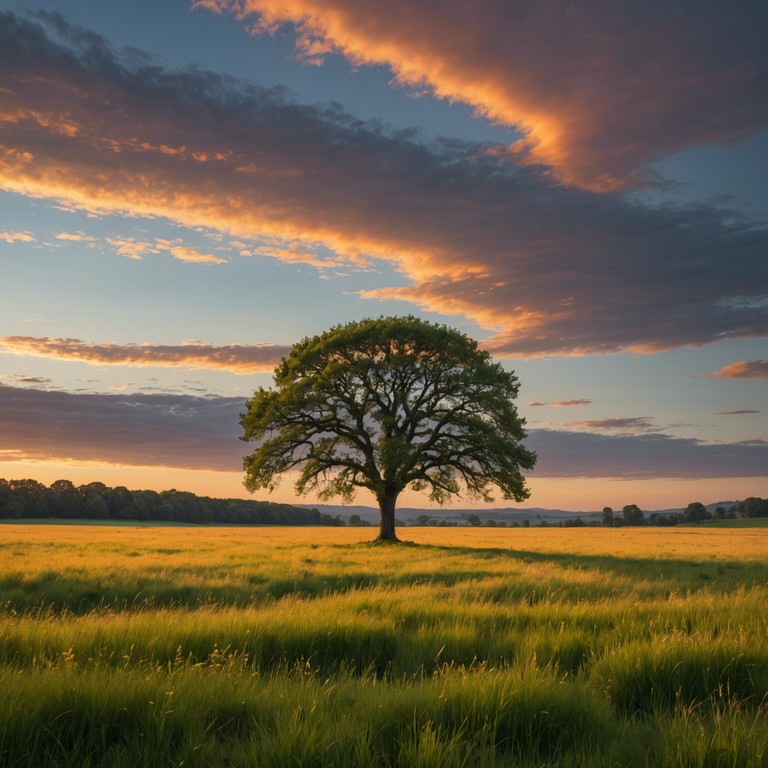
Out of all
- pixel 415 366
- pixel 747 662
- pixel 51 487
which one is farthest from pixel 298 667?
pixel 51 487

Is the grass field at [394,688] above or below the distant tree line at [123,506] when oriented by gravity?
above

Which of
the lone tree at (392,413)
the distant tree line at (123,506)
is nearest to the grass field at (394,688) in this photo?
the lone tree at (392,413)

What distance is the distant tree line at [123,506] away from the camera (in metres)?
111

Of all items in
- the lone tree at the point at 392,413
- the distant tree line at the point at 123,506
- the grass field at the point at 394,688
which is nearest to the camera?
the grass field at the point at 394,688

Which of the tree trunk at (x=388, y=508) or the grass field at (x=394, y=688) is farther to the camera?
the tree trunk at (x=388, y=508)

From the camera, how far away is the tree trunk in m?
37.1

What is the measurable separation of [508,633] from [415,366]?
28.0 m

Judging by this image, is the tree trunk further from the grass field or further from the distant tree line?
the distant tree line

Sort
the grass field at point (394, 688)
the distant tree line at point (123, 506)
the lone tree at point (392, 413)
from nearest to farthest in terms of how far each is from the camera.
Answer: the grass field at point (394, 688) → the lone tree at point (392, 413) → the distant tree line at point (123, 506)

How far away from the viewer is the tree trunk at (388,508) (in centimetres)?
3709

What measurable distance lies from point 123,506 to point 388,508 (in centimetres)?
9642

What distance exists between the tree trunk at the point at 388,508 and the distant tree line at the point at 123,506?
93.2 m

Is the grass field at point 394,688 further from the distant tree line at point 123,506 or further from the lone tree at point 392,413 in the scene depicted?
the distant tree line at point 123,506

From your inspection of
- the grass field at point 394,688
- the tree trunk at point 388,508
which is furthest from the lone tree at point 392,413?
the grass field at point 394,688
